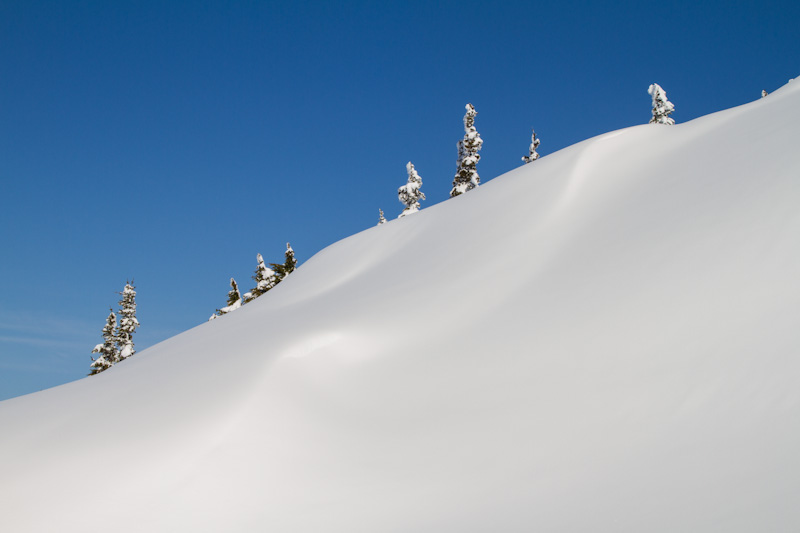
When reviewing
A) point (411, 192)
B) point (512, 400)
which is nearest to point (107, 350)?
point (411, 192)

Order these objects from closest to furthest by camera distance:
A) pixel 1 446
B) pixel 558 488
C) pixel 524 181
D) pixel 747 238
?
pixel 558 488 → pixel 747 238 → pixel 1 446 → pixel 524 181

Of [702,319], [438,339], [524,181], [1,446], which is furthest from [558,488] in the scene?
[524,181]

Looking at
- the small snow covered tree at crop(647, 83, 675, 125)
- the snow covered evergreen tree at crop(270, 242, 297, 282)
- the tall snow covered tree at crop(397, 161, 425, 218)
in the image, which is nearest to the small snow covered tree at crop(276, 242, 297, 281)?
the snow covered evergreen tree at crop(270, 242, 297, 282)

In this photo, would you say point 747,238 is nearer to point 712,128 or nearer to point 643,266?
point 643,266

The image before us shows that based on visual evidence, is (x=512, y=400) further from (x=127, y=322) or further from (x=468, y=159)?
(x=127, y=322)

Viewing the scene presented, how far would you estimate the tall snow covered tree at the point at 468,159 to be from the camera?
2970cm

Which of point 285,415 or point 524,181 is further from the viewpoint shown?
point 524,181

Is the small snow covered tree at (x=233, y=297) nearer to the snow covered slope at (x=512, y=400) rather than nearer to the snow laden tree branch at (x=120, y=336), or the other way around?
the snow laden tree branch at (x=120, y=336)

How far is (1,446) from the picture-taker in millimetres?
5285

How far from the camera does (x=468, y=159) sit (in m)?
30.0

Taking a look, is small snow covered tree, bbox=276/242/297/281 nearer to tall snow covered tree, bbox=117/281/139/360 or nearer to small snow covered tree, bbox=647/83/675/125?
tall snow covered tree, bbox=117/281/139/360

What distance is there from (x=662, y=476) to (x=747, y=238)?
282cm

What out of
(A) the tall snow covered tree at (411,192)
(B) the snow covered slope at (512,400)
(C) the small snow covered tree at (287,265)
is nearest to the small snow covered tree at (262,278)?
(C) the small snow covered tree at (287,265)

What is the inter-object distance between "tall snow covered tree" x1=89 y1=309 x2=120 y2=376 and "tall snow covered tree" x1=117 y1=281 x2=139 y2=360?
35cm
